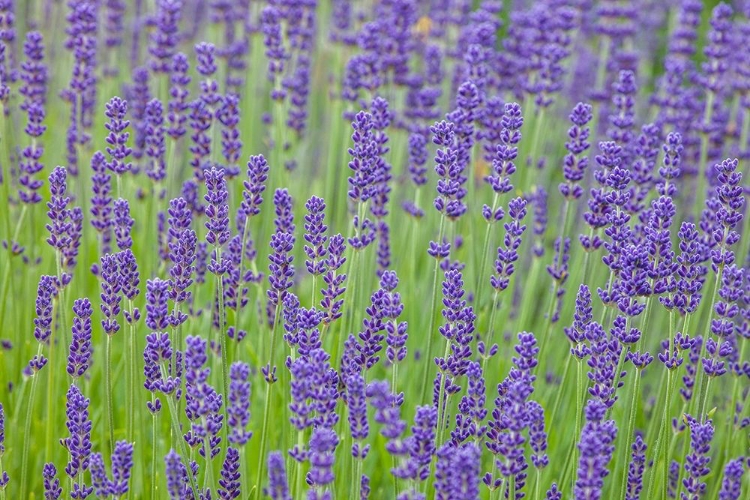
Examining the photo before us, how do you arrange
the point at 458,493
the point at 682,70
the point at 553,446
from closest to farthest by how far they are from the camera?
the point at 458,493 → the point at 553,446 → the point at 682,70

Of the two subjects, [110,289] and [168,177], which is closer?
[110,289]

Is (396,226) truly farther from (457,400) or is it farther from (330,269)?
(330,269)

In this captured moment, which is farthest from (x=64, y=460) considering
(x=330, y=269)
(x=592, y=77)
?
(x=592, y=77)

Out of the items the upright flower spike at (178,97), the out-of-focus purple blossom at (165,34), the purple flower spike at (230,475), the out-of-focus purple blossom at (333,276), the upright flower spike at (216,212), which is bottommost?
the purple flower spike at (230,475)

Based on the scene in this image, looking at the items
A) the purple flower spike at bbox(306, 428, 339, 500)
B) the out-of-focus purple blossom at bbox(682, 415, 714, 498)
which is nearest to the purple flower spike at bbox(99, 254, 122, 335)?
the purple flower spike at bbox(306, 428, 339, 500)

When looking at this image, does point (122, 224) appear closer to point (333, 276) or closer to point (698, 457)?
point (333, 276)

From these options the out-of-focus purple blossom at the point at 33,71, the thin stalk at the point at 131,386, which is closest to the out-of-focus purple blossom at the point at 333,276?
the thin stalk at the point at 131,386

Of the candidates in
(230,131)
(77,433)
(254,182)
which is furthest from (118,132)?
(77,433)

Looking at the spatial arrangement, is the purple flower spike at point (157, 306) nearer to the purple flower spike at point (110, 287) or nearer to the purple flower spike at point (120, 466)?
the purple flower spike at point (110, 287)
